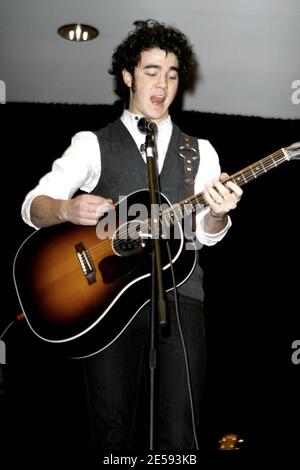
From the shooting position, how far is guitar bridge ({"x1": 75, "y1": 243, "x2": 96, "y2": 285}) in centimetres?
184

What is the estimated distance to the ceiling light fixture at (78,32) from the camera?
3.32 metres

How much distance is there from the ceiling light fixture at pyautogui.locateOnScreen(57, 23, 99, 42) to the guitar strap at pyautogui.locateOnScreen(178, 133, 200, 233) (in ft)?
5.36

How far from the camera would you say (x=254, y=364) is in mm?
3613

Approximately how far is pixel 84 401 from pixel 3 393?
1.80 ft

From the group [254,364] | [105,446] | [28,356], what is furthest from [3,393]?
[105,446]

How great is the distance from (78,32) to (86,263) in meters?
2.09

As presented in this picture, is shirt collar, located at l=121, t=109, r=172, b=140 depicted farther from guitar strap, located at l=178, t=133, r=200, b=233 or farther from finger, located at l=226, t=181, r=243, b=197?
finger, located at l=226, t=181, r=243, b=197

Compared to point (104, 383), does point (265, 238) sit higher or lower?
higher

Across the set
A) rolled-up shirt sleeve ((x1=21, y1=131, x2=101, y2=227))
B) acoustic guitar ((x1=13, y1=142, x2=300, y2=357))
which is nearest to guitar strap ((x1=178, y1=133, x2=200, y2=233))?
acoustic guitar ((x1=13, y1=142, x2=300, y2=357))

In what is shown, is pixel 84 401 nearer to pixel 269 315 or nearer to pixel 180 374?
pixel 269 315

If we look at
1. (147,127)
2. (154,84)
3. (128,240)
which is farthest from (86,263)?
(154,84)

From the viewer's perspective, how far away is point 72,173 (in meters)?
1.91

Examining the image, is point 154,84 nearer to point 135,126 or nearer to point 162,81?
point 162,81
